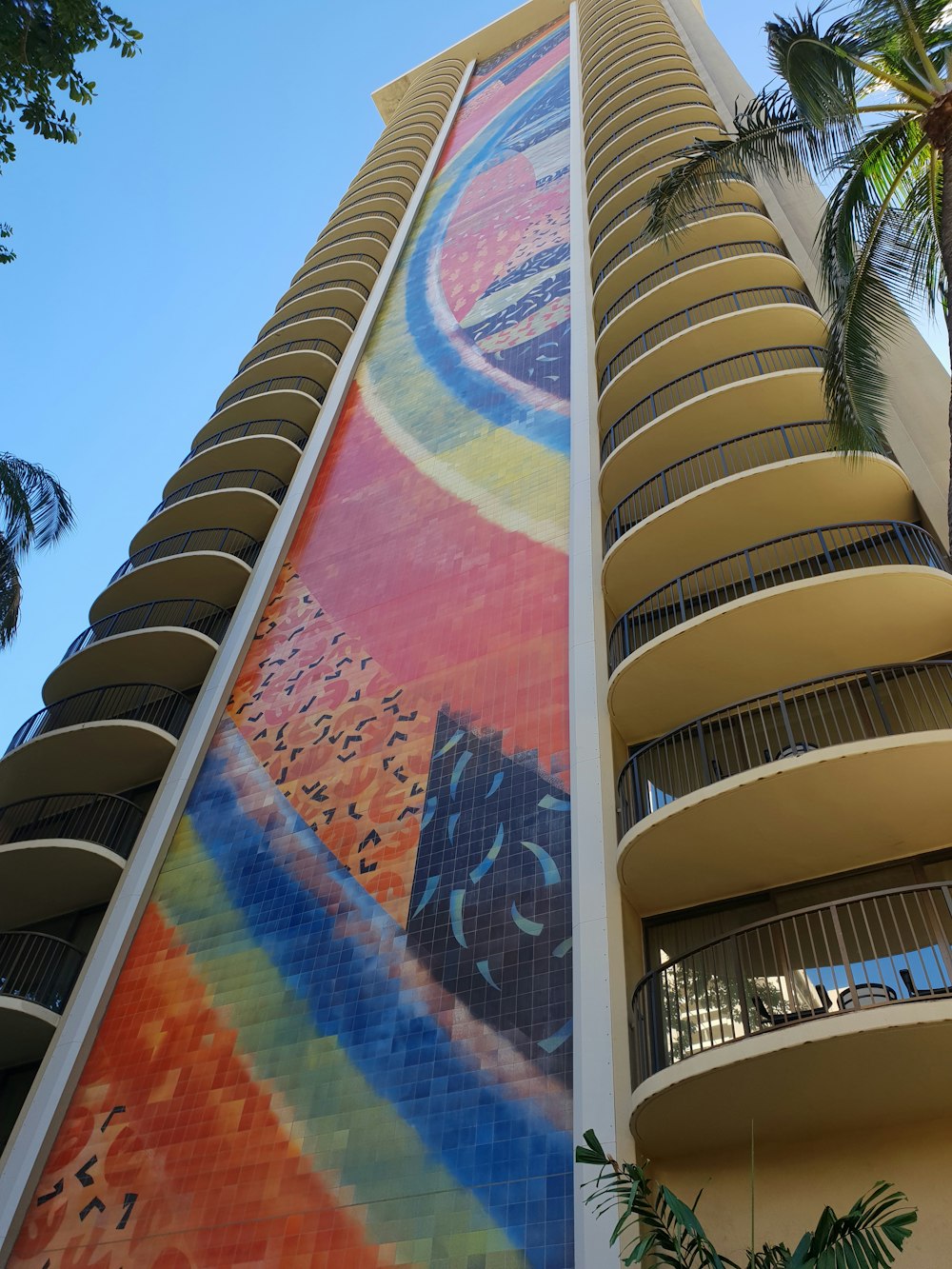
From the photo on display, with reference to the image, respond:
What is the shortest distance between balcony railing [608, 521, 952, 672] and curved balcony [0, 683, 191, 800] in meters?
8.43

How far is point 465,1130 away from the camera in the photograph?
10.7m

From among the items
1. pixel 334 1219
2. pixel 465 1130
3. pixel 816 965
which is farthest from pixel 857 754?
pixel 334 1219

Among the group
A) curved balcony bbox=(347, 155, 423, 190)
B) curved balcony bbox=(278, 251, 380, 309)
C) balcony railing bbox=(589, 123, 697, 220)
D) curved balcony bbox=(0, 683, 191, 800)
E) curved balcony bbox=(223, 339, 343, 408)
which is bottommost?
curved balcony bbox=(0, 683, 191, 800)

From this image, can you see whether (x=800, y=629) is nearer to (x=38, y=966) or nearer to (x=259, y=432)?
(x=38, y=966)

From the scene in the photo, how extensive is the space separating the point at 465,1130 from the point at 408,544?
11.1m

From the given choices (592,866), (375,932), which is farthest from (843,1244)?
(375,932)

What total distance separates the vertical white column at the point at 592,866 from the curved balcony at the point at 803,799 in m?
0.45

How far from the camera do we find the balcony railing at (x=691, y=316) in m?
20.4

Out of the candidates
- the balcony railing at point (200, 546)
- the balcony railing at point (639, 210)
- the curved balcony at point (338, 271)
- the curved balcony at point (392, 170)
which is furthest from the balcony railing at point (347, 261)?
the balcony railing at point (200, 546)

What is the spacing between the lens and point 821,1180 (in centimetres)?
977

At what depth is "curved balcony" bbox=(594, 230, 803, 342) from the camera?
2116 cm

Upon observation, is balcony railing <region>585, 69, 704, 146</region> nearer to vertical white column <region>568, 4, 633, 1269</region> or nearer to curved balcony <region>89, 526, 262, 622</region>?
vertical white column <region>568, 4, 633, 1269</region>

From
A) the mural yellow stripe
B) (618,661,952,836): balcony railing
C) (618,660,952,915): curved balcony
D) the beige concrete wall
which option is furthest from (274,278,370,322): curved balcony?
the beige concrete wall

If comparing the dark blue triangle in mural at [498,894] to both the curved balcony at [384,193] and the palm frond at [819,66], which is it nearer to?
the palm frond at [819,66]
